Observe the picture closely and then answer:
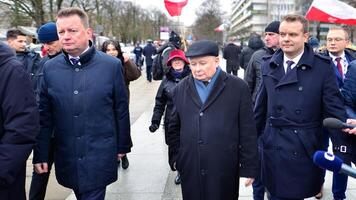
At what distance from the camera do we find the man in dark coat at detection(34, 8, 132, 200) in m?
3.29

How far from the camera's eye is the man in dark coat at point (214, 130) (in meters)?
3.22

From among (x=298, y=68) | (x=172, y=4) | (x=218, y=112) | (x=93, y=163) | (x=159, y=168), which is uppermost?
(x=172, y=4)

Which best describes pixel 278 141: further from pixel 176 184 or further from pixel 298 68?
pixel 176 184

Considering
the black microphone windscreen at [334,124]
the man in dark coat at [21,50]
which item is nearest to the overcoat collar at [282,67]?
the black microphone windscreen at [334,124]

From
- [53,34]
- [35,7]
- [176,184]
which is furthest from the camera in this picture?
[35,7]

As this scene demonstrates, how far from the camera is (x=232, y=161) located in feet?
10.8

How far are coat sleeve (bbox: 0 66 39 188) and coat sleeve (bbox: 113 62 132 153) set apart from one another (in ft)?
2.89

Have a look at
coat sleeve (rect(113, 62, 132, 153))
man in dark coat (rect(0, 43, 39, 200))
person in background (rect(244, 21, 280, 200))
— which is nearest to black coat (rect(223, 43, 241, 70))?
person in background (rect(244, 21, 280, 200))

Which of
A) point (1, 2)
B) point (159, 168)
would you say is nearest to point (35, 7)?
point (1, 2)

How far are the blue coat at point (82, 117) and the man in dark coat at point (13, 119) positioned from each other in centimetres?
57

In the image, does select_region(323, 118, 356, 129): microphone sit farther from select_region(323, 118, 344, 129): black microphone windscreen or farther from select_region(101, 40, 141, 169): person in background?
select_region(101, 40, 141, 169): person in background

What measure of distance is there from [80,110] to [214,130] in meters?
1.02

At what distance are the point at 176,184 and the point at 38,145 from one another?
2.45 meters

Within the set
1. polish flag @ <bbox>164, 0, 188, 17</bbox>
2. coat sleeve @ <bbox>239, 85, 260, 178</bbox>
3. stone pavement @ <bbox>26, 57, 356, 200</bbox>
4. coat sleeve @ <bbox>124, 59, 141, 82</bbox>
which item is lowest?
stone pavement @ <bbox>26, 57, 356, 200</bbox>
